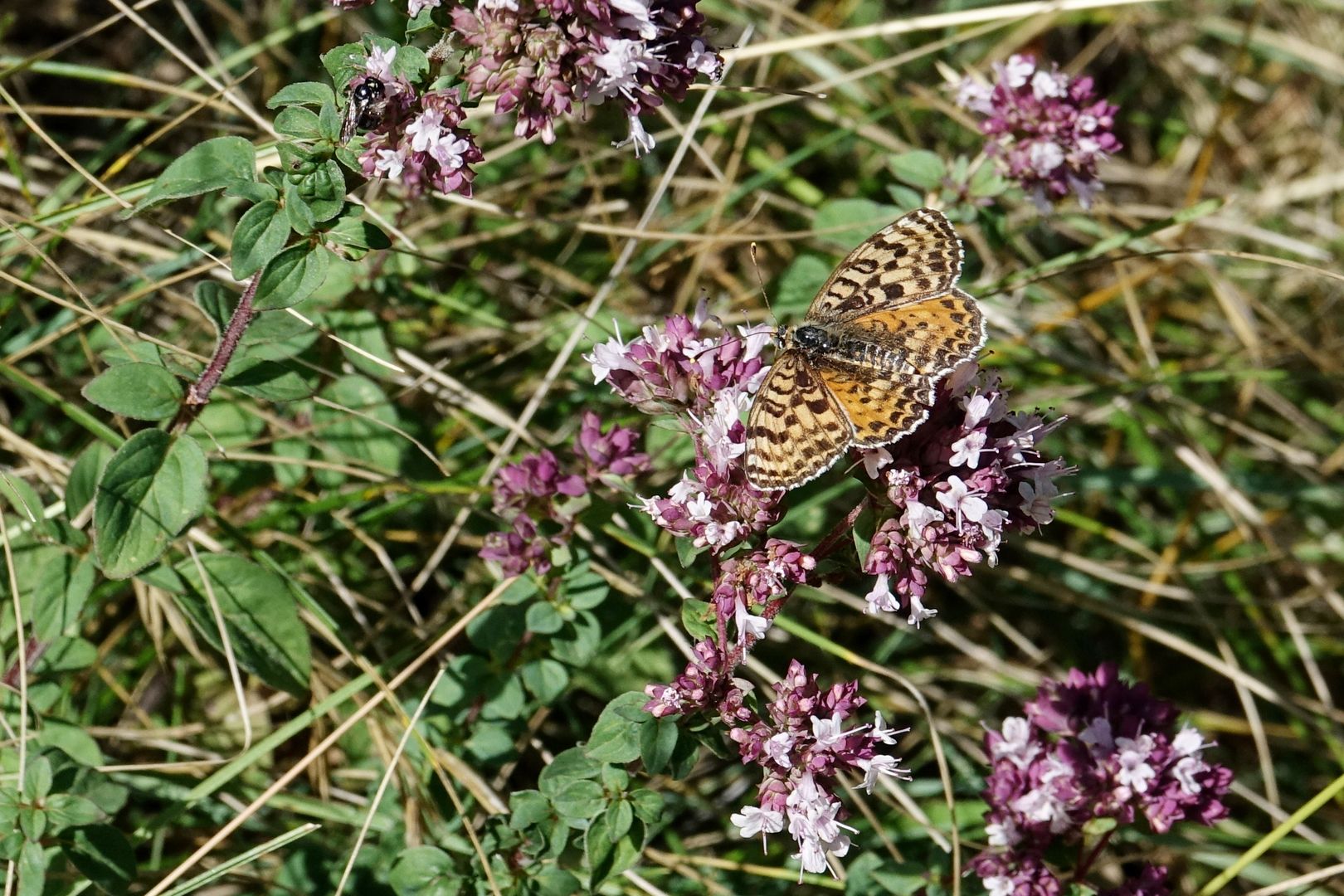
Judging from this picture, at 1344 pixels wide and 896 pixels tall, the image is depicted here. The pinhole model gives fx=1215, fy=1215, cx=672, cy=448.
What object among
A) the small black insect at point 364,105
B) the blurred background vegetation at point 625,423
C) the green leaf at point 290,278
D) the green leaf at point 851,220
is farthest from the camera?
the green leaf at point 851,220

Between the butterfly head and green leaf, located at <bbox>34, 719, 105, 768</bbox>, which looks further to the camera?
green leaf, located at <bbox>34, 719, 105, 768</bbox>

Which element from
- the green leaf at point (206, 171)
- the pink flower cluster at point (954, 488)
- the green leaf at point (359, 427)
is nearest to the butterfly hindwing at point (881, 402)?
the pink flower cluster at point (954, 488)

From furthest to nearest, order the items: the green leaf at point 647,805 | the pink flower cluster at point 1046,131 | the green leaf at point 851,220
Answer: the green leaf at point 851,220 < the pink flower cluster at point 1046,131 < the green leaf at point 647,805

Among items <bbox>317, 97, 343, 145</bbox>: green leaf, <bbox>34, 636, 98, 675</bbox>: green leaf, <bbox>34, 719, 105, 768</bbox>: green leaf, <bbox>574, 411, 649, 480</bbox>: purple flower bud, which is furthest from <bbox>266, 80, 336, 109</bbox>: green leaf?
<bbox>34, 719, 105, 768</bbox>: green leaf

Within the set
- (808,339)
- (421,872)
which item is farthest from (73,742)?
(808,339)

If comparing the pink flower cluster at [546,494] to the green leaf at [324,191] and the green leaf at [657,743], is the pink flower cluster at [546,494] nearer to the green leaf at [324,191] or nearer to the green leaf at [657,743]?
the green leaf at [657,743]

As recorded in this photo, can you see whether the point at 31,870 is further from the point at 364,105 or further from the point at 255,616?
the point at 364,105

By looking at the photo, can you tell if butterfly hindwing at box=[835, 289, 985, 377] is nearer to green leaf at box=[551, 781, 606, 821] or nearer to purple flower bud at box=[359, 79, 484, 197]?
purple flower bud at box=[359, 79, 484, 197]
